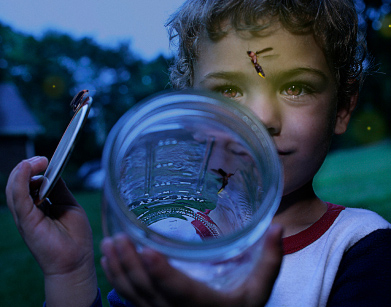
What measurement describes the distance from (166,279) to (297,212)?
1.20 ft

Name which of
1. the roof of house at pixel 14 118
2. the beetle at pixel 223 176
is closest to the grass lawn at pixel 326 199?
the beetle at pixel 223 176

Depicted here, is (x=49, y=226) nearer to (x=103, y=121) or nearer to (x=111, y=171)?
(x=111, y=171)

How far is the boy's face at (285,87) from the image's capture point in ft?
1.68

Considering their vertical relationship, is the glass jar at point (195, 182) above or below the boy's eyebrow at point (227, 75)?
below

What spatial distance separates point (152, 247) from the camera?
0.28 meters

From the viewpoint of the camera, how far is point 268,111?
1.63 feet

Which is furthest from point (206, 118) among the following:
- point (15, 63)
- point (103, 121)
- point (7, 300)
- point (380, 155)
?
point (15, 63)

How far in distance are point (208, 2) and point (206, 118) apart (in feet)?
0.94

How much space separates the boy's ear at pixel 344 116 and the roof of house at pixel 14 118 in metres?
7.42

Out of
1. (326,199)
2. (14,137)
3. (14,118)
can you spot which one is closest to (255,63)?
(326,199)

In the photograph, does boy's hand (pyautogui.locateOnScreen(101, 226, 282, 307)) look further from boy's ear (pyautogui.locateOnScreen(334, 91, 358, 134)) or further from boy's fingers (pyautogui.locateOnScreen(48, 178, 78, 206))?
boy's ear (pyautogui.locateOnScreen(334, 91, 358, 134))

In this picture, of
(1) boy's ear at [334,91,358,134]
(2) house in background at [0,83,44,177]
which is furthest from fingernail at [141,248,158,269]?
(2) house in background at [0,83,44,177]

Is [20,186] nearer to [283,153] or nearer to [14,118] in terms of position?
[283,153]

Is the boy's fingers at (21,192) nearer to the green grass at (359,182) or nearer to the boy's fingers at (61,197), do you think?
the boy's fingers at (61,197)
